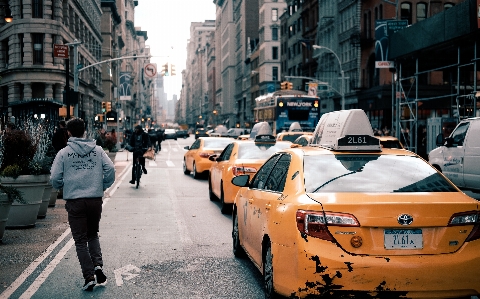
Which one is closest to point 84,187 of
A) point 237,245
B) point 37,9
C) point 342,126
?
point 237,245

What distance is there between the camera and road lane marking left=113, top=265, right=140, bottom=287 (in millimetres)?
7794

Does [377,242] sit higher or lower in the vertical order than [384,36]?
lower

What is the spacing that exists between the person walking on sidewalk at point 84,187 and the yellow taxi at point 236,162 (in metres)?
6.48

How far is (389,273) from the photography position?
5.42 m

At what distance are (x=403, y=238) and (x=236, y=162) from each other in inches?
356

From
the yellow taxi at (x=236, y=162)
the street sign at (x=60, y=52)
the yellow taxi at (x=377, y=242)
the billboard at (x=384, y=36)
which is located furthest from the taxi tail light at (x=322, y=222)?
the street sign at (x=60, y=52)

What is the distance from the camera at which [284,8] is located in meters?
105

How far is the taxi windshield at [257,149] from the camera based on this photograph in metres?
14.8

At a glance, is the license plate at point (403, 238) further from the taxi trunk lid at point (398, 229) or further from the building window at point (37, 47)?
the building window at point (37, 47)

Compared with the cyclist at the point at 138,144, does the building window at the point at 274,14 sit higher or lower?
higher

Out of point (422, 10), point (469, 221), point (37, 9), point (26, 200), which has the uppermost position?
point (37, 9)

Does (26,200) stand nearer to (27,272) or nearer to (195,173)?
(27,272)

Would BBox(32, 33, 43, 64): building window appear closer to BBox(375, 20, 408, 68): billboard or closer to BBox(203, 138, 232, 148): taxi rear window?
BBox(375, 20, 408, 68): billboard

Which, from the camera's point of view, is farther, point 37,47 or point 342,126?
point 37,47
